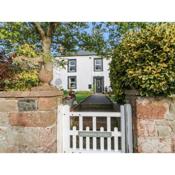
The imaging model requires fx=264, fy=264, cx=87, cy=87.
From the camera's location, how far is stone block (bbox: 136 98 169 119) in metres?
2.74

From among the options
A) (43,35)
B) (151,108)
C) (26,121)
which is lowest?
(26,121)

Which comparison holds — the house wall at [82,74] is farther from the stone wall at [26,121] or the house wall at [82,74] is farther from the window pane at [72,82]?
the stone wall at [26,121]

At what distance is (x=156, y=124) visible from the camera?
9.06 ft

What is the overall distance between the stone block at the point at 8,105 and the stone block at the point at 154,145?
4.59 ft

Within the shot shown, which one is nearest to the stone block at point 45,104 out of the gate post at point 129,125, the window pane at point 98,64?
the gate post at point 129,125

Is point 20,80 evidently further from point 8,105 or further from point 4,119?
point 4,119

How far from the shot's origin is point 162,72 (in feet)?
8.83

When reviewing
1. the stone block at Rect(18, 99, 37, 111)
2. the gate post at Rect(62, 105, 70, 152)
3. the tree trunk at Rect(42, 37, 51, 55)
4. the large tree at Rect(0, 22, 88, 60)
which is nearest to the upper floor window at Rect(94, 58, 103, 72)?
the large tree at Rect(0, 22, 88, 60)

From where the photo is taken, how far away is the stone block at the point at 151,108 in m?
2.74

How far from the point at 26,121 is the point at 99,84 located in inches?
99.2

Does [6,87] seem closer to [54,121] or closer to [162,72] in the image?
[54,121]

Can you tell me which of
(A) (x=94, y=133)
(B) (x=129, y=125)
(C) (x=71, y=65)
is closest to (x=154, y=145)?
(B) (x=129, y=125)
